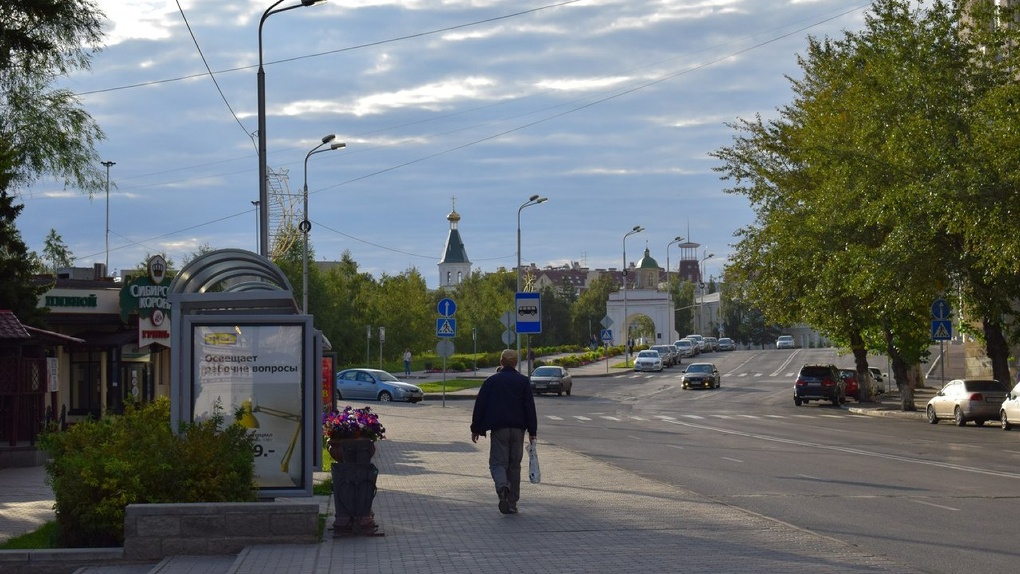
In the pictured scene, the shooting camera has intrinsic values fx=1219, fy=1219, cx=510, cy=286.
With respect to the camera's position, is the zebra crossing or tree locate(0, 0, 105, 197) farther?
the zebra crossing

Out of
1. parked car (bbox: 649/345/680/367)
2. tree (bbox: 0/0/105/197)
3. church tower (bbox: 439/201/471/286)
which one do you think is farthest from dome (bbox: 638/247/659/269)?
tree (bbox: 0/0/105/197)

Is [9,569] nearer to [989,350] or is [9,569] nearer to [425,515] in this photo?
[425,515]

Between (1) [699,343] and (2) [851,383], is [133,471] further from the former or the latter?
(1) [699,343]

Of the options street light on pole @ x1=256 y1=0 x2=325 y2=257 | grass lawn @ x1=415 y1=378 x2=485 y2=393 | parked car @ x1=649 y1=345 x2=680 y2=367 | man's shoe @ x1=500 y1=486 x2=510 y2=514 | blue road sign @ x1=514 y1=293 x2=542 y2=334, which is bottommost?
man's shoe @ x1=500 y1=486 x2=510 y2=514

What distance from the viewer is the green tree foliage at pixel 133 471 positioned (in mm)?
11453

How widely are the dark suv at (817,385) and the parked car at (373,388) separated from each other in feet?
51.2

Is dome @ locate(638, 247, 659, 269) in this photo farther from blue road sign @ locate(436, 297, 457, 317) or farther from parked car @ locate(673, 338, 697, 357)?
blue road sign @ locate(436, 297, 457, 317)

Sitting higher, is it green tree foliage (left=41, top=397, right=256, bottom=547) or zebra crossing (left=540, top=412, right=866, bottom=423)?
green tree foliage (left=41, top=397, right=256, bottom=547)

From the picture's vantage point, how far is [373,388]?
5100 centimetres

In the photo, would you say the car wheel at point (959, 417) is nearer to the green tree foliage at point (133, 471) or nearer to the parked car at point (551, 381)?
the parked car at point (551, 381)

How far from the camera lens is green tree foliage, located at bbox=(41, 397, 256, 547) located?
37.6 ft

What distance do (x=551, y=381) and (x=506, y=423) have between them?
4309 cm

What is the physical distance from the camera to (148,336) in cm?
1867

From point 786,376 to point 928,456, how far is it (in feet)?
183
